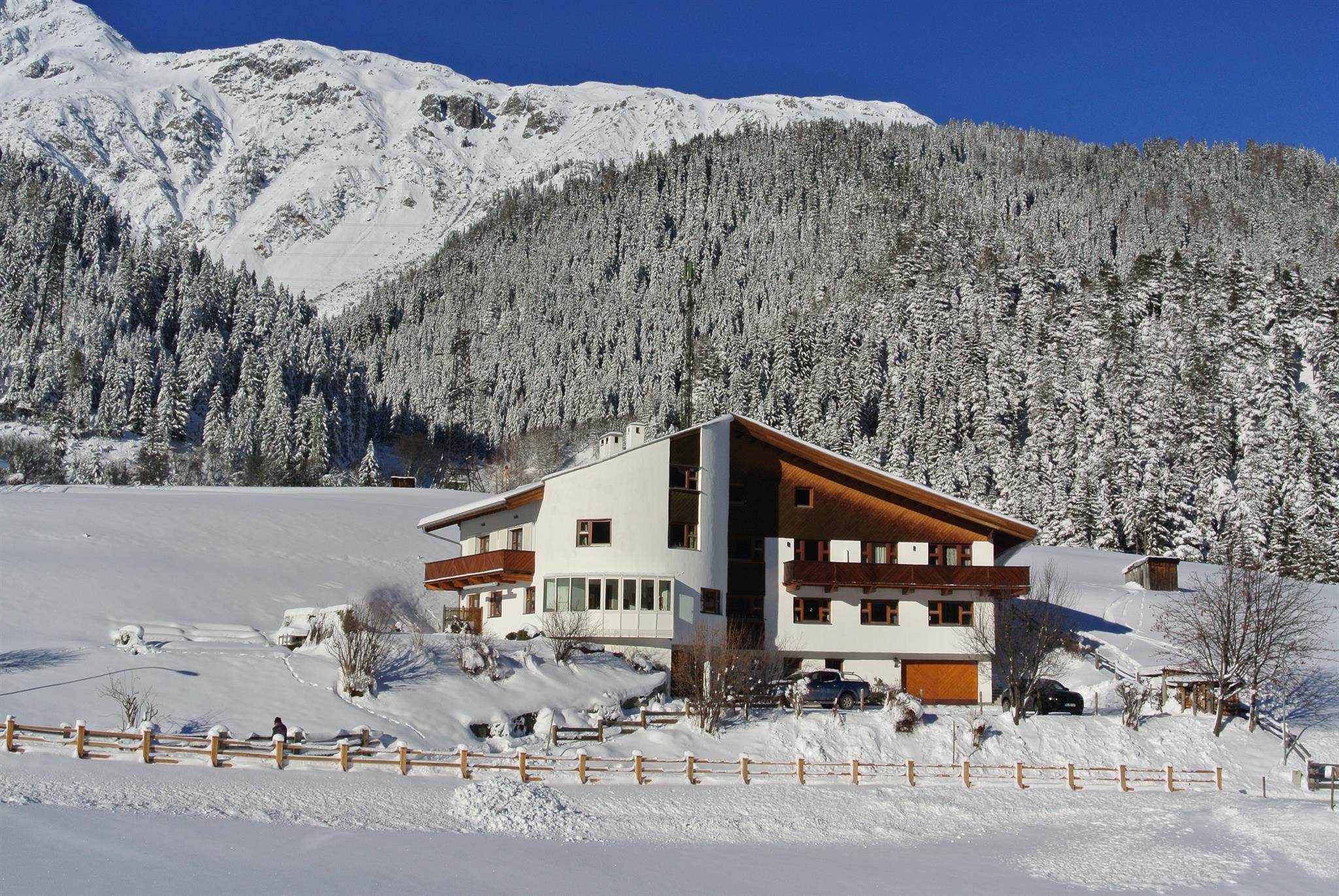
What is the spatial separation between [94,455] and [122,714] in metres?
102

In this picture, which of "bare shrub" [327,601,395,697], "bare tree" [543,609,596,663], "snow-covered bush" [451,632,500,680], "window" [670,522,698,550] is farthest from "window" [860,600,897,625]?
"bare shrub" [327,601,395,697]

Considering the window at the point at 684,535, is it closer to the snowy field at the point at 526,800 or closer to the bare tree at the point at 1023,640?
the snowy field at the point at 526,800

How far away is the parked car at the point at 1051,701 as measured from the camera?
43.0 metres

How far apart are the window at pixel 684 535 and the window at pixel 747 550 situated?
3.06 metres

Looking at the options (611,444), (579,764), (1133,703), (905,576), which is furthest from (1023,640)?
(579,764)

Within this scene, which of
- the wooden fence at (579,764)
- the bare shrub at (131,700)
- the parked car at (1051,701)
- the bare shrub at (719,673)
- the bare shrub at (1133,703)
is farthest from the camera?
the parked car at (1051,701)

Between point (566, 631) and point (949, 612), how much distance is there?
16.0m

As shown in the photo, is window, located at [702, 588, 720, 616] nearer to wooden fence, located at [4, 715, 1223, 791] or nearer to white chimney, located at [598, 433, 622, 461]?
white chimney, located at [598, 433, 622, 461]

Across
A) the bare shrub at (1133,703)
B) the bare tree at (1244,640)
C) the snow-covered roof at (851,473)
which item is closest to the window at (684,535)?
the snow-covered roof at (851,473)

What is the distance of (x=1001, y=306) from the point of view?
15250 cm

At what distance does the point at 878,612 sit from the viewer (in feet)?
161

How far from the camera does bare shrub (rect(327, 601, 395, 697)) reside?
3469 centimetres

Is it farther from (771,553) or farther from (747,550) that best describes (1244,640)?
(747,550)

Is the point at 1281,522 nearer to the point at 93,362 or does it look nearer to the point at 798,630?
the point at 798,630
